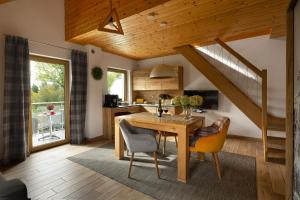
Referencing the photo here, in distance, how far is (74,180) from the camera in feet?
8.18

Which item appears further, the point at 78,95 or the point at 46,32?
the point at 78,95

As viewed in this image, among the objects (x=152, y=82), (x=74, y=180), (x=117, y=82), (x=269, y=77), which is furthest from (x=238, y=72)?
(x=74, y=180)

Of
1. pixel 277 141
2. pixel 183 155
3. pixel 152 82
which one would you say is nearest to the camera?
pixel 183 155

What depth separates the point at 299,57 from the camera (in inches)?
61.4

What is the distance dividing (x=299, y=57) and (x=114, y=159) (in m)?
3.06

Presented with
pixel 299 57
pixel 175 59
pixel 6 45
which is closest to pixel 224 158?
pixel 299 57

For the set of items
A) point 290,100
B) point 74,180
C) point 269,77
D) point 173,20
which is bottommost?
point 74,180

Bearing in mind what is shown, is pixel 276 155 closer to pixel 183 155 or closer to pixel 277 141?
pixel 277 141

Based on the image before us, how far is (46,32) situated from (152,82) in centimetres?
326

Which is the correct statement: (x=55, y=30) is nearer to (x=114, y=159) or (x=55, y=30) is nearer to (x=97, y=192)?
(x=114, y=159)

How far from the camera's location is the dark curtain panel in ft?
10.0

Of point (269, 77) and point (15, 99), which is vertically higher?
point (269, 77)

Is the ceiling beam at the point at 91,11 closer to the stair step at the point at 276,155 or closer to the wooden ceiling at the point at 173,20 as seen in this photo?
the wooden ceiling at the point at 173,20

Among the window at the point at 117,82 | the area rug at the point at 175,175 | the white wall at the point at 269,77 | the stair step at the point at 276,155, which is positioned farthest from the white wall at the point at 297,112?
the window at the point at 117,82
